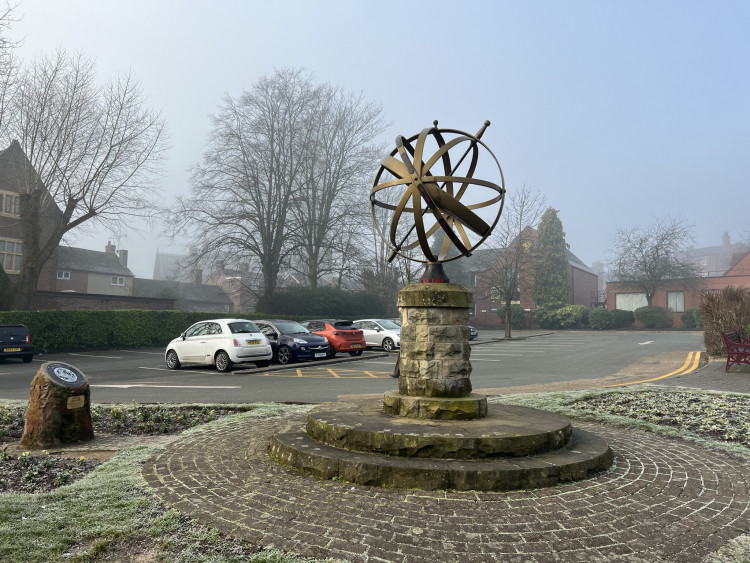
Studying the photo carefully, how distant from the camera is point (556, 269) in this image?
53.6 m

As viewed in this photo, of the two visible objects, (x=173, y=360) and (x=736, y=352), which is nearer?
(x=736, y=352)

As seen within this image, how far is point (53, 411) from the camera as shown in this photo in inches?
235

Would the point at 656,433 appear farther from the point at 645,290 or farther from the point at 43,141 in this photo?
the point at 645,290

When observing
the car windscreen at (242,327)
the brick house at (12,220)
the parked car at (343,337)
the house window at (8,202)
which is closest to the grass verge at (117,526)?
the car windscreen at (242,327)

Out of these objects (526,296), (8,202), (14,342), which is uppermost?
(8,202)

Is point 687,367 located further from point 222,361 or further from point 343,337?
point 222,361

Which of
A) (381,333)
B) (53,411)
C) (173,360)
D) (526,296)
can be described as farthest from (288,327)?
(526,296)

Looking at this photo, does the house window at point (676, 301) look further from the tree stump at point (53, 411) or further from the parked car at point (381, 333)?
the tree stump at point (53, 411)

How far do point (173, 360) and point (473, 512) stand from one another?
1414cm

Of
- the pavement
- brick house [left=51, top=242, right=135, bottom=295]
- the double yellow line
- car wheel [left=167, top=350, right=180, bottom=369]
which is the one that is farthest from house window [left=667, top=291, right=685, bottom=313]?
brick house [left=51, top=242, right=135, bottom=295]

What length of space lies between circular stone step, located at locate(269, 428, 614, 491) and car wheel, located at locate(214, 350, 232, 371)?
405 inches

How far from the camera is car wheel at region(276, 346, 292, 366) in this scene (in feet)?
55.7

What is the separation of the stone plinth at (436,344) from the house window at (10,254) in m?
35.4

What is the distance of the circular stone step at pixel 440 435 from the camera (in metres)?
4.70
